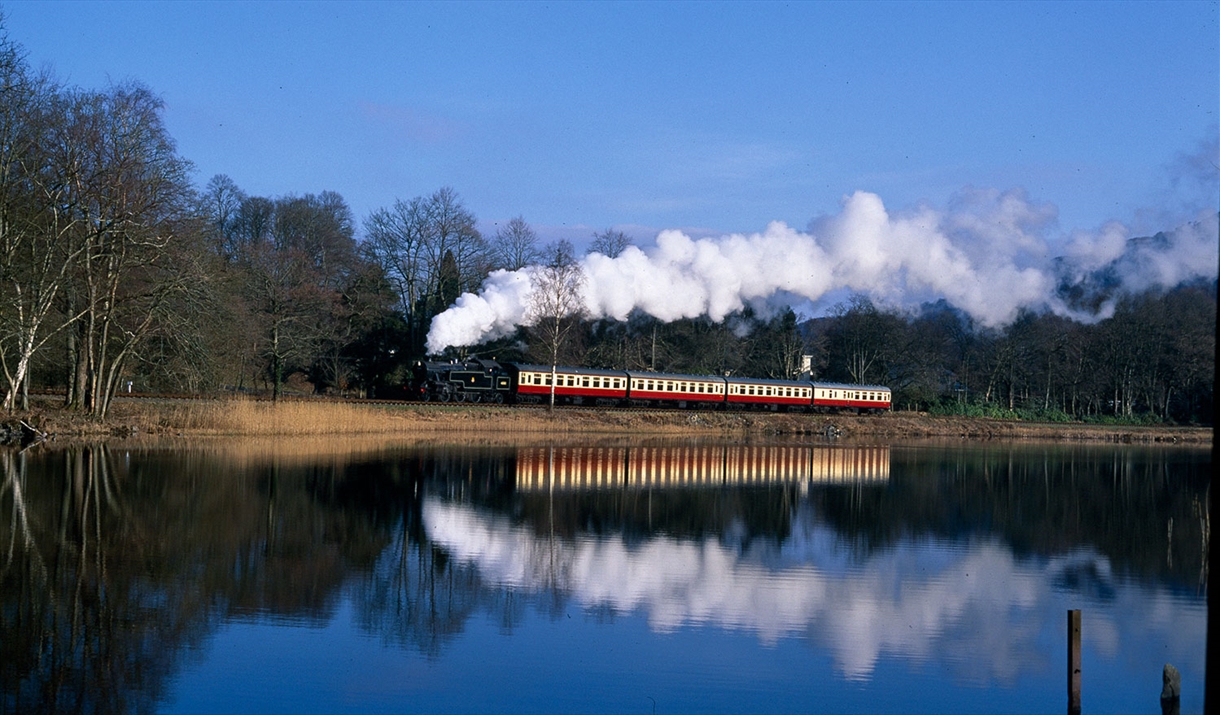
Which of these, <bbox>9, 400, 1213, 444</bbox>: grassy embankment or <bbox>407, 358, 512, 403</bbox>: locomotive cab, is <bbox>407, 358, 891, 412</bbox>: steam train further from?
<bbox>9, 400, 1213, 444</bbox>: grassy embankment

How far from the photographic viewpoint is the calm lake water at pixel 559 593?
1063 centimetres

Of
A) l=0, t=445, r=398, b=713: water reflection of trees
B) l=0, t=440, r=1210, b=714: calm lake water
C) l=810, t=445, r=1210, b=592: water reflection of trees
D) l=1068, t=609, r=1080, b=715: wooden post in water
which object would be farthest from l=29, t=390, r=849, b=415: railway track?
l=1068, t=609, r=1080, b=715: wooden post in water

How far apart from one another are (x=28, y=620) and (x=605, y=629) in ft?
22.1

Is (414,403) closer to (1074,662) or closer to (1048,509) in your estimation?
(1048,509)

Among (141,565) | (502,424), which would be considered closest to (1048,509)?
(141,565)

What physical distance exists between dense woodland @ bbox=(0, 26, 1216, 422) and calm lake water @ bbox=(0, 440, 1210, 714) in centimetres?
847

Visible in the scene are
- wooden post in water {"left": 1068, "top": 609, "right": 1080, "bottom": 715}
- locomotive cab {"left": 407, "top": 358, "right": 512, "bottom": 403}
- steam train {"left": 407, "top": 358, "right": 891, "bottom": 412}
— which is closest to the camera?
wooden post in water {"left": 1068, "top": 609, "right": 1080, "bottom": 715}

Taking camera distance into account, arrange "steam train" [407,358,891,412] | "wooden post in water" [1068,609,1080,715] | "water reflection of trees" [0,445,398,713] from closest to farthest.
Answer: "wooden post in water" [1068,609,1080,715]
"water reflection of trees" [0,445,398,713]
"steam train" [407,358,891,412]

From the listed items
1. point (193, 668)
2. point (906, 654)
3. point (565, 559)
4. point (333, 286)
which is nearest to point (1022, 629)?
point (906, 654)

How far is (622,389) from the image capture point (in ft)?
194

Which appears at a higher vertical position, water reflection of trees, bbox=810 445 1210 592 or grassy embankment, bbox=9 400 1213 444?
grassy embankment, bbox=9 400 1213 444

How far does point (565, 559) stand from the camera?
1762 centimetres

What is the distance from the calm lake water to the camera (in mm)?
10633

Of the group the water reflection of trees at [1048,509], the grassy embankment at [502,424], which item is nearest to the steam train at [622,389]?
the grassy embankment at [502,424]
